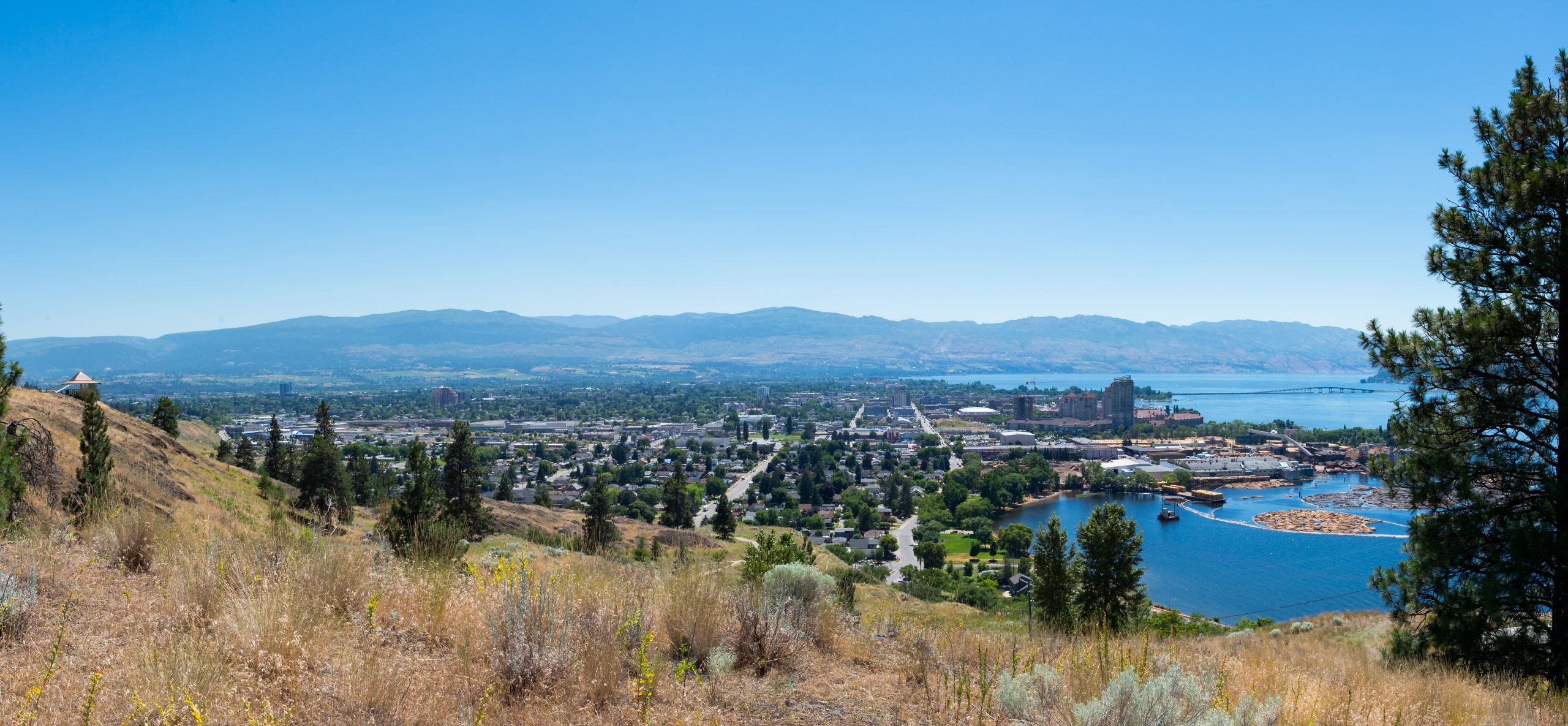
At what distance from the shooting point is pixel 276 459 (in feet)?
99.3

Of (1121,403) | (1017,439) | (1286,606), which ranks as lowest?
(1017,439)

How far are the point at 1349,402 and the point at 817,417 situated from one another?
322ft

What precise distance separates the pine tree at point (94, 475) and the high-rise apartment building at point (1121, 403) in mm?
98827

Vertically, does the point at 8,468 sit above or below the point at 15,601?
above

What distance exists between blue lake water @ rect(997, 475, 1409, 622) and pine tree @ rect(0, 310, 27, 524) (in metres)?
23.6

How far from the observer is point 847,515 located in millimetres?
43812

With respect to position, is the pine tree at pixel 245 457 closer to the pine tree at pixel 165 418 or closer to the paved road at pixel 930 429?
the pine tree at pixel 165 418

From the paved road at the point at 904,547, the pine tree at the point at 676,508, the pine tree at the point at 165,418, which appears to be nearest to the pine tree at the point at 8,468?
the paved road at the point at 904,547

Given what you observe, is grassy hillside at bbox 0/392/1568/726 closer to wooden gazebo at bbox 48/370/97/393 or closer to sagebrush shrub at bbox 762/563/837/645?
sagebrush shrub at bbox 762/563/837/645

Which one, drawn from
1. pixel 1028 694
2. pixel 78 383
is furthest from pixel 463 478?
pixel 1028 694

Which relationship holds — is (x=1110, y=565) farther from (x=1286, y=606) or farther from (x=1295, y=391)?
(x=1295, y=391)

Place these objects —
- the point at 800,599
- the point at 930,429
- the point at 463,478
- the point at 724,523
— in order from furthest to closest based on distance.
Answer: the point at 930,429, the point at 724,523, the point at 463,478, the point at 800,599

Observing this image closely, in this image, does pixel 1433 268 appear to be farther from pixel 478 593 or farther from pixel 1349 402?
pixel 1349 402

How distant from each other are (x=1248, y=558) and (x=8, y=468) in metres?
39.1
